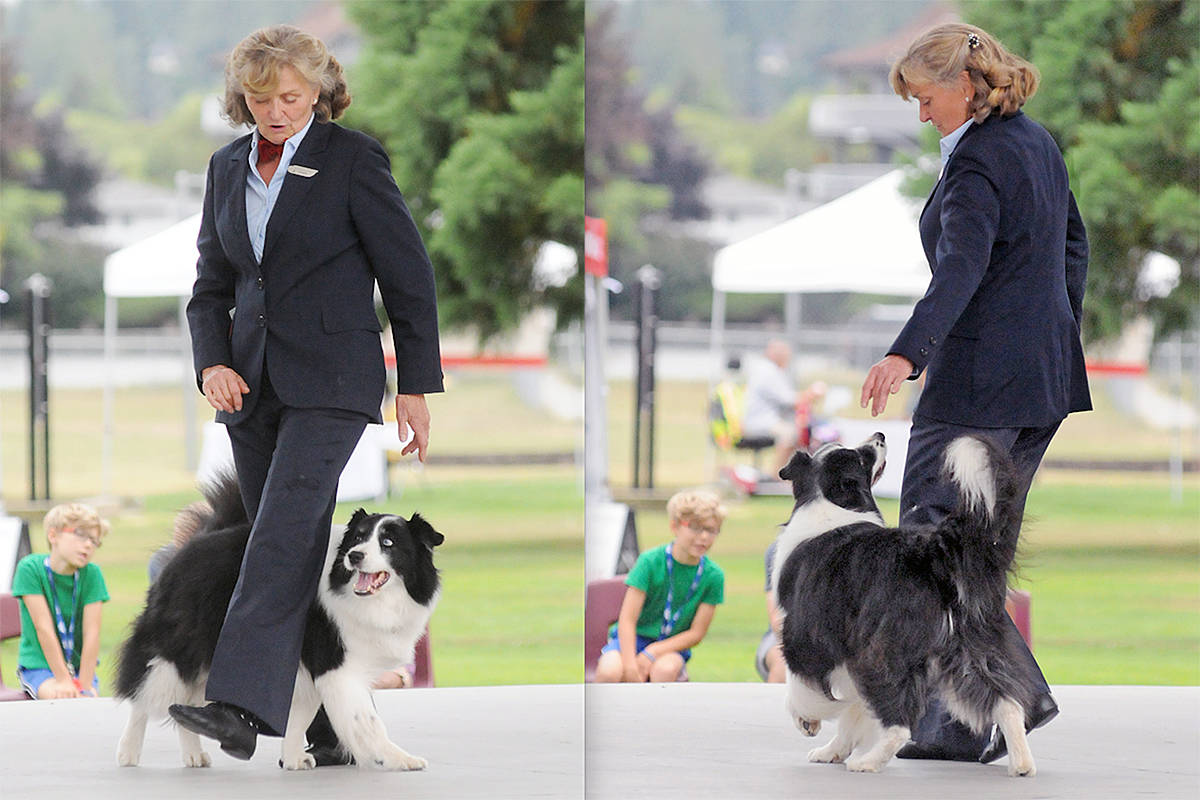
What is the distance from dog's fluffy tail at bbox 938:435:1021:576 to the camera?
2918mm

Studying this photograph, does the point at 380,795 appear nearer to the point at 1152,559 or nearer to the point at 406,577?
the point at 406,577

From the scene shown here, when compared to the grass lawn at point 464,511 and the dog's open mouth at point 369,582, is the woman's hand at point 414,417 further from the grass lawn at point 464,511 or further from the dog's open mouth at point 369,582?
the grass lawn at point 464,511

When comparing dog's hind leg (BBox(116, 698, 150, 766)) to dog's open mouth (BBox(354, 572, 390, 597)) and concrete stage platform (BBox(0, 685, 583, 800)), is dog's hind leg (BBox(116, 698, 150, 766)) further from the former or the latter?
dog's open mouth (BBox(354, 572, 390, 597))

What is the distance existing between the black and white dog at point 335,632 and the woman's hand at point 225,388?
35 cm

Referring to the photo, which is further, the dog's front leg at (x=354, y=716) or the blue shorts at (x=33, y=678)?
the blue shorts at (x=33, y=678)

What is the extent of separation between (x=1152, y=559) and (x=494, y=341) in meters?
5.81

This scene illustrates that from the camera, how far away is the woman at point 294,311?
306cm

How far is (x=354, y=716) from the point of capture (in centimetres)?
308

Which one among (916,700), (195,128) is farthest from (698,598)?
(195,128)

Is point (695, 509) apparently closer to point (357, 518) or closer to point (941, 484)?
point (941, 484)

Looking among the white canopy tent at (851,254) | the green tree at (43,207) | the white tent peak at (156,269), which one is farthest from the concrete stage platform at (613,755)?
the green tree at (43,207)

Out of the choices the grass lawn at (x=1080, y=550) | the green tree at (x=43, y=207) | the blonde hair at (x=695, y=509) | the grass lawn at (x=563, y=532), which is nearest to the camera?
the blonde hair at (x=695, y=509)

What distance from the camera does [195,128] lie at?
24.2 m

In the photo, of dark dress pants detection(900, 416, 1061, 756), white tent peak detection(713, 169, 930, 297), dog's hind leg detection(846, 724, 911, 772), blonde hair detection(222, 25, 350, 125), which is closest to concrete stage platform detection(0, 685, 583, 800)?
dog's hind leg detection(846, 724, 911, 772)
